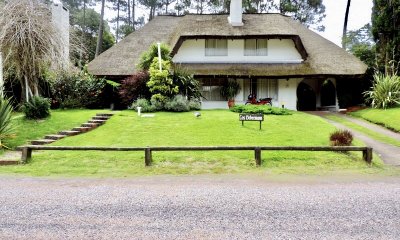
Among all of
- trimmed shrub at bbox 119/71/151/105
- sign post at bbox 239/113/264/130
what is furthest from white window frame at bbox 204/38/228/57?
sign post at bbox 239/113/264/130

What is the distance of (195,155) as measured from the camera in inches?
442

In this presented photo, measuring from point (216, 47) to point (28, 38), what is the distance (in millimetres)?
13139

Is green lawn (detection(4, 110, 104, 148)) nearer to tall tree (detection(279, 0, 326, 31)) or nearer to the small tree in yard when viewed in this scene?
the small tree in yard

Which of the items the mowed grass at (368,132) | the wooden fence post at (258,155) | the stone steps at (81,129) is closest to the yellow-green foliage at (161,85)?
the stone steps at (81,129)

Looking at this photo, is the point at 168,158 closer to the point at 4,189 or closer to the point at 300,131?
the point at 4,189

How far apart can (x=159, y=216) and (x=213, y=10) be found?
40.9 m

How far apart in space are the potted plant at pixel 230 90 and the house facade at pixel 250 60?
0.30m

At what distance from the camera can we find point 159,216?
609 centimetres

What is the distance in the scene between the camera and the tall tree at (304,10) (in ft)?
132

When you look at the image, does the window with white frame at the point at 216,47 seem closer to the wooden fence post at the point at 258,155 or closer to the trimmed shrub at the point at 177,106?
the trimmed shrub at the point at 177,106

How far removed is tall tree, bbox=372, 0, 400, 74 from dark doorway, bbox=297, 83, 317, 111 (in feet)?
17.1

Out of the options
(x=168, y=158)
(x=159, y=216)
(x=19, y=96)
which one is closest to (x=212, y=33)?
(x=19, y=96)

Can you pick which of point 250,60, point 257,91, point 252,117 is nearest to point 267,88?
point 257,91

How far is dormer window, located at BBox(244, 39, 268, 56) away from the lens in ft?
81.4
